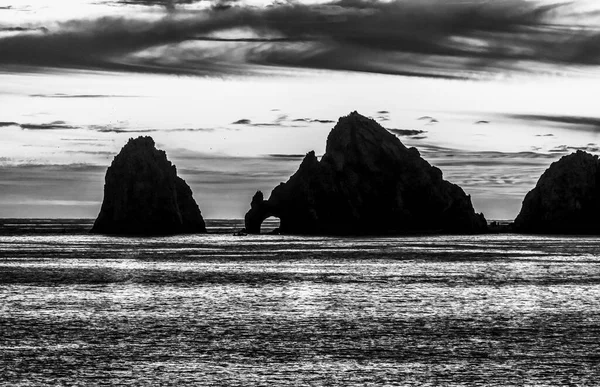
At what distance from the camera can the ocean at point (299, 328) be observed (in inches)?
1426

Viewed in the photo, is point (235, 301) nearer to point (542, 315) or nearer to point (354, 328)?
point (354, 328)

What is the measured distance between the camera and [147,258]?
4926 inches

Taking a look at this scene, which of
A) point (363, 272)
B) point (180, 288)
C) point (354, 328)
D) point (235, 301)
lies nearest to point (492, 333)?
point (354, 328)

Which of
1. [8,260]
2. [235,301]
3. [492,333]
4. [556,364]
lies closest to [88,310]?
[235,301]

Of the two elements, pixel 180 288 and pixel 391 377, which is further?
pixel 180 288

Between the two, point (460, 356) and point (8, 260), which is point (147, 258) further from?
point (460, 356)

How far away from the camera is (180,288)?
7538cm

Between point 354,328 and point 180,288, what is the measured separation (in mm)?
28902

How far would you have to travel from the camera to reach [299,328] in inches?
1938

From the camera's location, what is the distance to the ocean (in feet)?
119

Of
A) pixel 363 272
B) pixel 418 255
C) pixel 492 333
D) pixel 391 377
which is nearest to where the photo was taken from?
pixel 391 377

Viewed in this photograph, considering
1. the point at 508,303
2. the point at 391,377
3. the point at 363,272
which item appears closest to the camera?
the point at 391,377

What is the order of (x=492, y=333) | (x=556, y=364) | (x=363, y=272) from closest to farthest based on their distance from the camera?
(x=556, y=364), (x=492, y=333), (x=363, y=272)

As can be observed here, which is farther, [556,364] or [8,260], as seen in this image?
[8,260]
